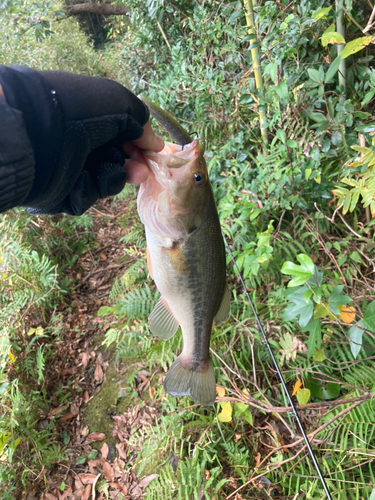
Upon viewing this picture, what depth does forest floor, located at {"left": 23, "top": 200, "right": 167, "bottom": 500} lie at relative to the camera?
2738mm

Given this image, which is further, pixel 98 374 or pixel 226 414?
pixel 98 374

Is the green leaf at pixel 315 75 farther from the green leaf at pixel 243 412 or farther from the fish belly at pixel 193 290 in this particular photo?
the green leaf at pixel 243 412

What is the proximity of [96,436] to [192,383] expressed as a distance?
1.92 meters

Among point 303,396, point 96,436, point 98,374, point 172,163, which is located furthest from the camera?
point 98,374

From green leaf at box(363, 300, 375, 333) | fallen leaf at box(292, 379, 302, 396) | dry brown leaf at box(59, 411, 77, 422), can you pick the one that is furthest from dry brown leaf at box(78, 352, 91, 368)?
green leaf at box(363, 300, 375, 333)

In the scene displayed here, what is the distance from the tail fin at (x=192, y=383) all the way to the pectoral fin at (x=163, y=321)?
0.21 metres

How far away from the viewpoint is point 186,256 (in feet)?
5.48

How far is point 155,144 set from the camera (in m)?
1.52

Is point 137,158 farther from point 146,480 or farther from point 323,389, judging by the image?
point 146,480

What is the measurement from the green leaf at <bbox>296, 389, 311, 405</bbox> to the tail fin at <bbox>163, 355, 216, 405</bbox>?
0.86 m

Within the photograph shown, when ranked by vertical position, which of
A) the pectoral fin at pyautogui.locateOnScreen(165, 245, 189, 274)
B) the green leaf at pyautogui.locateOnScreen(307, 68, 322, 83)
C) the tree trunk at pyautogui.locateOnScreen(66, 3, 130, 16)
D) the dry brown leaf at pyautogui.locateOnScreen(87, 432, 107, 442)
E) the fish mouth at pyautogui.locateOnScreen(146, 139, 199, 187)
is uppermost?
the tree trunk at pyautogui.locateOnScreen(66, 3, 130, 16)

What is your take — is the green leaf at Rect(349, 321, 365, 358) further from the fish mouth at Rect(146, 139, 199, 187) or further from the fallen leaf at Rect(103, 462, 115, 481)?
the fallen leaf at Rect(103, 462, 115, 481)

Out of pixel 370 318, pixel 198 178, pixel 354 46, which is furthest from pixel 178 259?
pixel 354 46

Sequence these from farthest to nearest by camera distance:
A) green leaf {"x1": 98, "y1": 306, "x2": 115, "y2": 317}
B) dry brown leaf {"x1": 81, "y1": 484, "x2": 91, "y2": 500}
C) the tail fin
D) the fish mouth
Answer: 1. green leaf {"x1": 98, "y1": 306, "x2": 115, "y2": 317}
2. dry brown leaf {"x1": 81, "y1": 484, "x2": 91, "y2": 500}
3. the tail fin
4. the fish mouth
